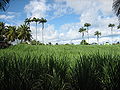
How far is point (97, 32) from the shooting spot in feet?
280

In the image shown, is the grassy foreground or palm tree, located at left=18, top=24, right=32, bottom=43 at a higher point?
palm tree, located at left=18, top=24, right=32, bottom=43

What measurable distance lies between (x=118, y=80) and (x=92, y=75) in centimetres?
50

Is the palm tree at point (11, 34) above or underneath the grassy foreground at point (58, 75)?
above

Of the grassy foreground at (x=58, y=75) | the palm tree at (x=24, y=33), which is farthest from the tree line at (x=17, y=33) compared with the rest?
the grassy foreground at (x=58, y=75)

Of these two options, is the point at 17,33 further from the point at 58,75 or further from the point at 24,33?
the point at 58,75

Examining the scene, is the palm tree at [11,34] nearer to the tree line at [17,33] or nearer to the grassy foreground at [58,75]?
the tree line at [17,33]

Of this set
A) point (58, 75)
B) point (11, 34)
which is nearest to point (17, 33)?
point (11, 34)

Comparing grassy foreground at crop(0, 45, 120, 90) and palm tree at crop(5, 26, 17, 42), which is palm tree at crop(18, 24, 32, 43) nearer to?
palm tree at crop(5, 26, 17, 42)

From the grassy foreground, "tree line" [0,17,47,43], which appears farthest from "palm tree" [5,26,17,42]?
the grassy foreground

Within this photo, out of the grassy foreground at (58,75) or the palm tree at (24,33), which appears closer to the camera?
the grassy foreground at (58,75)

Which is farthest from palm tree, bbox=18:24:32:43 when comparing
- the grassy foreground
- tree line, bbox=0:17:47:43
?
the grassy foreground

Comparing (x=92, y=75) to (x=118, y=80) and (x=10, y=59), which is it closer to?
(x=118, y=80)

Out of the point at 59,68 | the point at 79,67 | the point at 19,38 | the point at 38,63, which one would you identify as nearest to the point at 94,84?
the point at 79,67

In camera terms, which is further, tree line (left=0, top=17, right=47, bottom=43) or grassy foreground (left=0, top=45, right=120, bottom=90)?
tree line (left=0, top=17, right=47, bottom=43)
